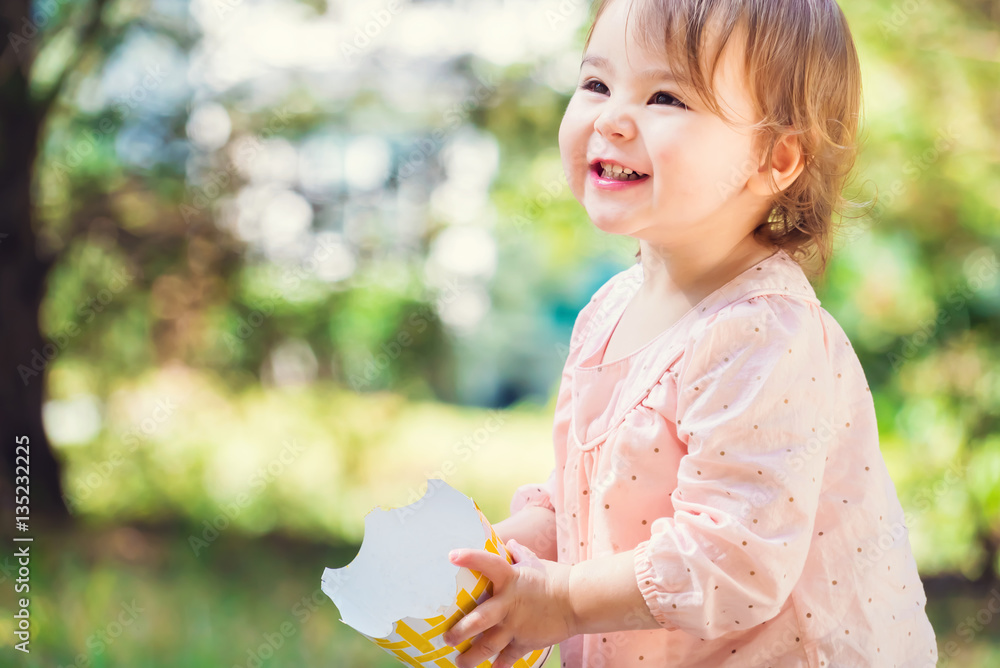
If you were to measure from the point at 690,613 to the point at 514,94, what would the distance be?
231cm

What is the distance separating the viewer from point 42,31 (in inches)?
112

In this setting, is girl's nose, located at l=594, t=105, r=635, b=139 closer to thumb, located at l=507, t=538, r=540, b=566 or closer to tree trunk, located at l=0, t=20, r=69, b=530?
thumb, located at l=507, t=538, r=540, b=566

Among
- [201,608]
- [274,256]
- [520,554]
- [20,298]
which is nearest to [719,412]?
[520,554]

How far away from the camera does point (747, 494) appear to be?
79cm

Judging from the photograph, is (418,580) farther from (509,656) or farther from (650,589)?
(650,589)

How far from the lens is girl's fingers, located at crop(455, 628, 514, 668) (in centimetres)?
85

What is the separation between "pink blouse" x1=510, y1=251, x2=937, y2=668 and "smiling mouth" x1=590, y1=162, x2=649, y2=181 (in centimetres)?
14

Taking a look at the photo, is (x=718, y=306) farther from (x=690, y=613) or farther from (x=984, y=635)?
(x=984, y=635)

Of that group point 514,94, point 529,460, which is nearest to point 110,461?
point 529,460

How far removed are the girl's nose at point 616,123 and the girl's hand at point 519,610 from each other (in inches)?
16.2

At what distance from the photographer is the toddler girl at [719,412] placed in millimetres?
799

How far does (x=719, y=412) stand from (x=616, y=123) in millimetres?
286

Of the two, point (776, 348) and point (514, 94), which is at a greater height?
point (776, 348)

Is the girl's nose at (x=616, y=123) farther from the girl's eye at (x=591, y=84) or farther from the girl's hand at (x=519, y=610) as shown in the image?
the girl's hand at (x=519, y=610)
